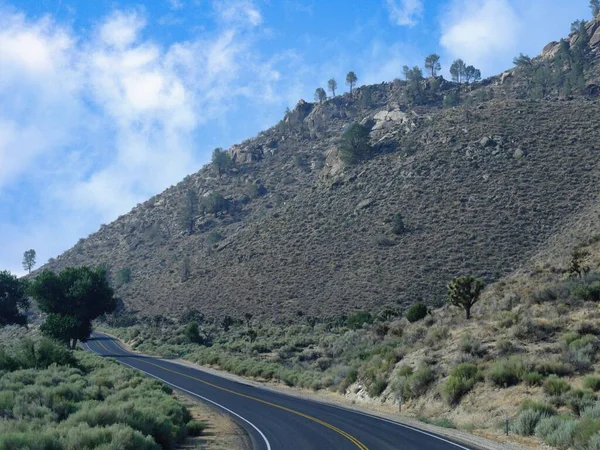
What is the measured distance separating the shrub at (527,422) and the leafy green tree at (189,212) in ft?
298

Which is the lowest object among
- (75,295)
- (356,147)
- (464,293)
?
(464,293)

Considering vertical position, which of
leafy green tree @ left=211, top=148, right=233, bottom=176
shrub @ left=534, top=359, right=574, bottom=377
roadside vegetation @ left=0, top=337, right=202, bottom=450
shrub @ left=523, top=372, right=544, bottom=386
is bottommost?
shrub @ left=523, top=372, right=544, bottom=386

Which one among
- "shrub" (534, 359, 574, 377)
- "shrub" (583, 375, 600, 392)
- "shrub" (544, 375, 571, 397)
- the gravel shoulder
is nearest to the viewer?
the gravel shoulder

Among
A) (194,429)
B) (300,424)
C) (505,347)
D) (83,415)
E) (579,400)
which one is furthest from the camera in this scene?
(505,347)

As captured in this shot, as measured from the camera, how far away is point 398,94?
13850 centimetres

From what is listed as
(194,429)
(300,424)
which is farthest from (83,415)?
(300,424)

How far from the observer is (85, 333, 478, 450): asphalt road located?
16.9 metres

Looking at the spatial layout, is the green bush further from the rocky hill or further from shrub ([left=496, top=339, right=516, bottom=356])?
the rocky hill

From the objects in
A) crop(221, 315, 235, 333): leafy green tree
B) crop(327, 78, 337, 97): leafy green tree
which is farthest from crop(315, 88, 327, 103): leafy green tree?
crop(221, 315, 235, 333): leafy green tree

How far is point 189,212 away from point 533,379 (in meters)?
92.7

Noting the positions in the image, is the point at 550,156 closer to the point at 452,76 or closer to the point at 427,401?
the point at 427,401

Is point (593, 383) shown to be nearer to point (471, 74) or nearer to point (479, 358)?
point (479, 358)

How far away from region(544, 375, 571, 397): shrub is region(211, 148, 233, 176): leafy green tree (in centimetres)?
10894

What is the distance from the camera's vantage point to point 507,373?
2203cm
